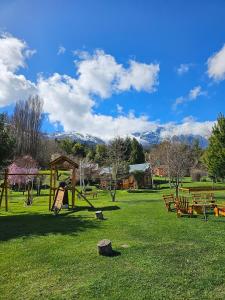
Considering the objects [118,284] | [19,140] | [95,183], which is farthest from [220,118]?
[19,140]

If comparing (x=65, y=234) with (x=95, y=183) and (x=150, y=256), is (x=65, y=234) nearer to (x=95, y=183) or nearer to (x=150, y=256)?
(x=150, y=256)

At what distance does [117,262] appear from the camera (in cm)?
910

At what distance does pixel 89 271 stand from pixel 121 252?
174 cm

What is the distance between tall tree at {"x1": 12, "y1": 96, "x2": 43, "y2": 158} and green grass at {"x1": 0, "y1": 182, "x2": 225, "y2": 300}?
59.8 m

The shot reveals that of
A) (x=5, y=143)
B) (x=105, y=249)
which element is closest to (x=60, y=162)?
(x=5, y=143)

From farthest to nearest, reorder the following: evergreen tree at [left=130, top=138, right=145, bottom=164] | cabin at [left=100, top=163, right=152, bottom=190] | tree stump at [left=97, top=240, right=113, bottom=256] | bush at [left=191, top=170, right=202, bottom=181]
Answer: evergreen tree at [left=130, top=138, right=145, bottom=164], bush at [left=191, top=170, right=202, bottom=181], cabin at [left=100, top=163, right=152, bottom=190], tree stump at [left=97, top=240, right=113, bottom=256]

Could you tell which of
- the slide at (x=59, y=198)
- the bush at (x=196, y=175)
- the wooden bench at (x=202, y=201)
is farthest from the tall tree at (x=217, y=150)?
the bush at (x=196, y=175)

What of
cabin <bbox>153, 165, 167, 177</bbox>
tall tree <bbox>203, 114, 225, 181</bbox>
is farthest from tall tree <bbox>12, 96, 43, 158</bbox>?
tall tree <bbox>203, 114, 225, 181</bbox>

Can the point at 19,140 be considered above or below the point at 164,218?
above

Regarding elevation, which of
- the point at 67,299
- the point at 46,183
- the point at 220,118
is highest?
the point at 220,118

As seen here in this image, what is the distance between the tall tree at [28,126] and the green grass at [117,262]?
5984 centimetres

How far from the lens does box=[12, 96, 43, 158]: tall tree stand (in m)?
73.0

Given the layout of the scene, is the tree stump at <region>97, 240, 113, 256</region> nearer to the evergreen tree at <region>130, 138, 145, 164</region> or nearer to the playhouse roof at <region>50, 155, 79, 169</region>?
the playhouse roof at <region>50, 155, 79, 169</region>

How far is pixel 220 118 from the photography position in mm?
35750
